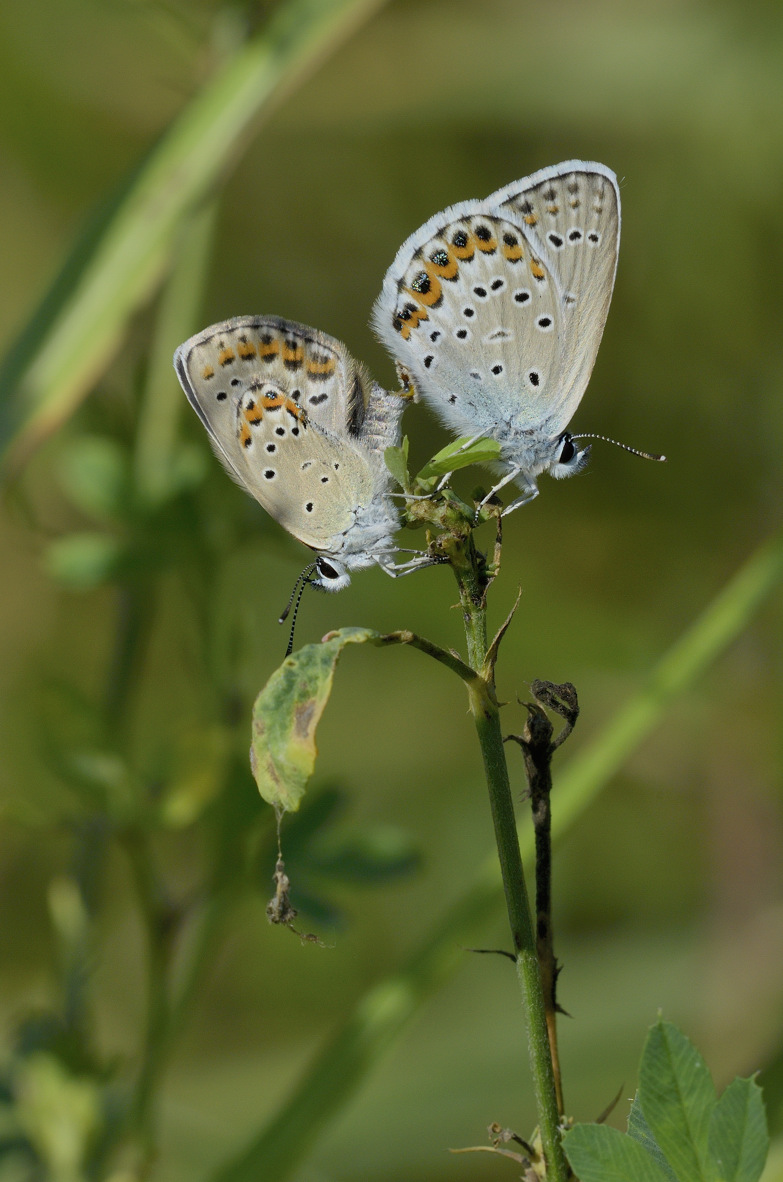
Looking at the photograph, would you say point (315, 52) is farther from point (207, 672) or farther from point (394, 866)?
point (394, 866)

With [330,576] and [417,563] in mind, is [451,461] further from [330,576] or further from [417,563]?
[330,576]

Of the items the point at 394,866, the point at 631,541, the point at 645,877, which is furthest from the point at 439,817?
the point at 394,866

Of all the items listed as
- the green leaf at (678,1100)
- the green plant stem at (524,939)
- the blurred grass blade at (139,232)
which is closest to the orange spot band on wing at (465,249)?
the blurred grass blade at (139,232)

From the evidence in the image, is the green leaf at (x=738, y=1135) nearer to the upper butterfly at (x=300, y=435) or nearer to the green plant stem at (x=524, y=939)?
the green plant stem at (x=524, y=939)

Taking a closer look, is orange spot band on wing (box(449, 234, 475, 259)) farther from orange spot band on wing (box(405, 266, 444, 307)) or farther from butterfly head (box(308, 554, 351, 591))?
butterfly head (box(308, 554, 351, 591))

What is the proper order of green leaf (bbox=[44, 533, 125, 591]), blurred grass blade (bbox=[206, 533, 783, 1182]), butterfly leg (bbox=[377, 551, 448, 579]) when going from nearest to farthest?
butterfly leg (bbox=[377, 551, 448, 579]) < blurred grass blade (bbox=[206, 533, 783, 1182]) < green leaf (bbox=[44, 533, 125, 591])

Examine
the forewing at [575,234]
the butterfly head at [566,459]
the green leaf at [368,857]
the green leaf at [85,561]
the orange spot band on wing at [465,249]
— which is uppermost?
the forewing at [575,234]

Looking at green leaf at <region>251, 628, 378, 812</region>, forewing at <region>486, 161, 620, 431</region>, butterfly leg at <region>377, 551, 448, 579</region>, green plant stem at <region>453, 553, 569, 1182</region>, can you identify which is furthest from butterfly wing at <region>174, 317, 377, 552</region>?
green plant stem at <region>453, 553, 569, 1182</region>

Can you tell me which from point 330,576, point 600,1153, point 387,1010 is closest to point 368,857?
point 387,1010
